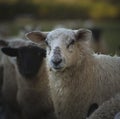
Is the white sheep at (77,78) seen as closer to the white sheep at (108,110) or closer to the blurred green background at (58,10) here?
the white sheep at (108,110)

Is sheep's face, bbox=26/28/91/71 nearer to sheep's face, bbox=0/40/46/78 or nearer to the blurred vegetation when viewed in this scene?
sheep's face, bbox=0/40/46/78

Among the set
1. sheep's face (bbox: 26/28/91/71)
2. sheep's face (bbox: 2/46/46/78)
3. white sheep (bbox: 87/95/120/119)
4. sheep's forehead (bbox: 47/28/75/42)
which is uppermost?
sheep's forehead (bbox: 47/28/75/42)

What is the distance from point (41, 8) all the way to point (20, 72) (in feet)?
172

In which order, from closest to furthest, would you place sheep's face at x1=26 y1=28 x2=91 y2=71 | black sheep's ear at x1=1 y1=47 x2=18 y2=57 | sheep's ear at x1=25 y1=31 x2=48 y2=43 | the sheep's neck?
sheep's face at x1=26 y1=28 x2=91 y2=71 → the sheep's neck → sheep's ear at x1=25 y1=31 x2=48 y2=43 → black sheep's ear at x1=1 y1=47 x2=18 y2=57

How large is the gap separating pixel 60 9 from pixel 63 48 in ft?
171

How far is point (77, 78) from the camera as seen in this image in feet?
32.6

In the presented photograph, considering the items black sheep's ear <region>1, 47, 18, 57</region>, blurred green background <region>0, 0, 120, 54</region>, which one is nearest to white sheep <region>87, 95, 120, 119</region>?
black sheep's ear <region>1, 47, 18, 57</region>

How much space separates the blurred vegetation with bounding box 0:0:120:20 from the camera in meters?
60.7

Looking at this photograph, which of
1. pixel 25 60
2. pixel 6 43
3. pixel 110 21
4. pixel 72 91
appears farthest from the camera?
pixel 110 21

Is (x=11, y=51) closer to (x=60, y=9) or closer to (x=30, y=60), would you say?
(x=30, y=60)

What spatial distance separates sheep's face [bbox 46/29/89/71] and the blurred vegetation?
162ft

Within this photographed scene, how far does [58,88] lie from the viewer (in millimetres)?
9906

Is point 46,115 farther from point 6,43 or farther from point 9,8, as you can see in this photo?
point 9,8

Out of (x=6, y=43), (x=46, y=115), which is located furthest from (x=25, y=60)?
(x=6, y=43)
